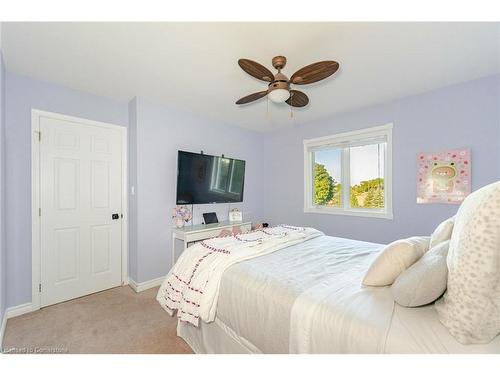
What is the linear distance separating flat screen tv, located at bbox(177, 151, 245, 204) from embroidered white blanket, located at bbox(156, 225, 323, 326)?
4.41 ft

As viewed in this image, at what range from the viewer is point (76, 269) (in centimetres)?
262

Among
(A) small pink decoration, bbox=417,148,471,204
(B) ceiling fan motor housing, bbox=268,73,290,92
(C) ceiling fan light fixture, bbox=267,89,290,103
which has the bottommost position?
(A) small pink decoration, bbox=417,148,471,204

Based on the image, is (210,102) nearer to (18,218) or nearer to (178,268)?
(178,268)

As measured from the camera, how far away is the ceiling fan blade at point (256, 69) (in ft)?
5.30

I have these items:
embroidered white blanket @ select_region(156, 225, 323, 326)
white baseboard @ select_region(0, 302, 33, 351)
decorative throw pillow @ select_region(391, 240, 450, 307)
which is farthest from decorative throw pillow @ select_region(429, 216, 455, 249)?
white baseboard @ select_region(0, 302, 33, 351)

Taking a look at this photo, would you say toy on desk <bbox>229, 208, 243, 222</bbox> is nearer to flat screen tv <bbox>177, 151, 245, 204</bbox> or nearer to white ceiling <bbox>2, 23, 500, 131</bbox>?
flat screen tv <bbox>177, 151, 245, 204</bbox>

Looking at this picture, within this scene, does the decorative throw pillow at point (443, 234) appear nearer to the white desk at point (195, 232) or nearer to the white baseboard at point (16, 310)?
the white desk at point (195, 232)

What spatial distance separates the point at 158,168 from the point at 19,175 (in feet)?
4.38

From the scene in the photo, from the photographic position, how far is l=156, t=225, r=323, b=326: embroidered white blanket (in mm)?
1512

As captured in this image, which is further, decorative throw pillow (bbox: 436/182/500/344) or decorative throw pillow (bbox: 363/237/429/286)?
decorative throw pillow (bbox: 363/237/429/286)

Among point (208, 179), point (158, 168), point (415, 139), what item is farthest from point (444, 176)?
point (158, 168)
